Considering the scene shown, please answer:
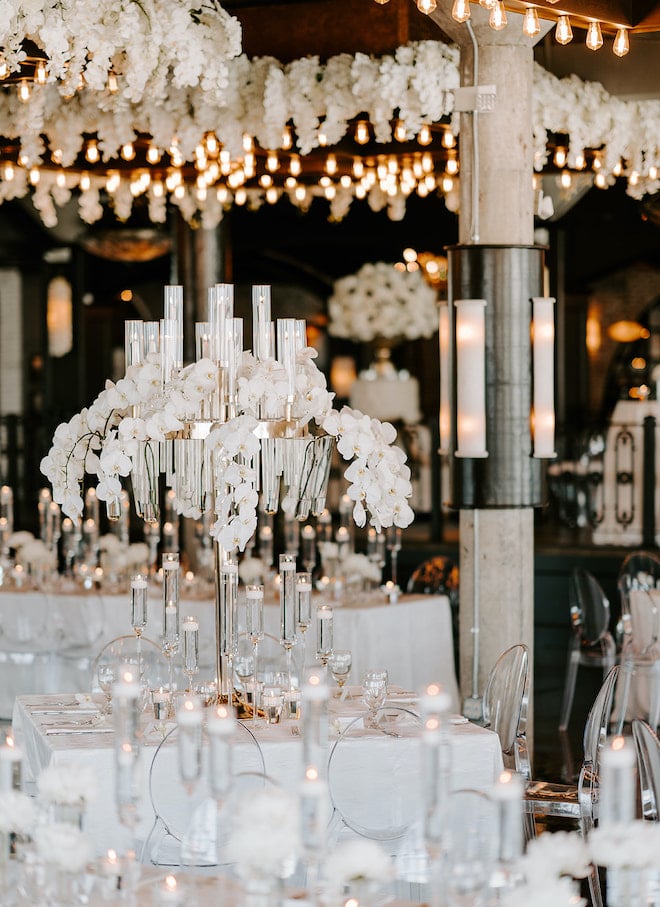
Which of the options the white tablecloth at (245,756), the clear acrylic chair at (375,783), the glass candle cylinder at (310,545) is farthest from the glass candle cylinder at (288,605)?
the glass candle cylinder at (310,545)

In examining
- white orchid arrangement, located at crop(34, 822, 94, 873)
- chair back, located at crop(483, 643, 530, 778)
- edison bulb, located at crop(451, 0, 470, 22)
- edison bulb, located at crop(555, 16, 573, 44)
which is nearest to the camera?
white orchid arrangement, located at crop(34, 822, 94, 873)

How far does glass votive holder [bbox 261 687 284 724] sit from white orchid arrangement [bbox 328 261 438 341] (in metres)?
9.35

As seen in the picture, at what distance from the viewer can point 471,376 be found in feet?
20.8

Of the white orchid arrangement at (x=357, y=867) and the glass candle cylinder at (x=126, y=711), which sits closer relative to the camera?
the white orchid arrangement at (x=357, y=867)

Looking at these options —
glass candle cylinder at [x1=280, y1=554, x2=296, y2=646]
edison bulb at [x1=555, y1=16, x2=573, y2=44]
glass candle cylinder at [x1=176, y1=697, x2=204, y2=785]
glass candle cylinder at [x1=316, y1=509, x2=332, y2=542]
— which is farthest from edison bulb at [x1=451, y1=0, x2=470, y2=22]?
glass candle cylinder at [x1=176, y1=697, x2=204, y2=785]

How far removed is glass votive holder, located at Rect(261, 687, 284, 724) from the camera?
445cm

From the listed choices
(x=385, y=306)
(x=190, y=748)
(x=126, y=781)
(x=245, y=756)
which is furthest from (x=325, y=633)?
(x=385, y=306)

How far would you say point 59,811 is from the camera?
280 centimetres

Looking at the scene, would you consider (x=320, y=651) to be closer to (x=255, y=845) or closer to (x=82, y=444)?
(x=82, y=444)

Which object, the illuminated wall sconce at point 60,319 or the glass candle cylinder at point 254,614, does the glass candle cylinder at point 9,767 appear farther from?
the illuminated wall sconce at point 60,319

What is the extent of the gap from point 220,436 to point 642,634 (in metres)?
3.88

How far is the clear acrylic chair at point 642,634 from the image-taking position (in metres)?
7.23

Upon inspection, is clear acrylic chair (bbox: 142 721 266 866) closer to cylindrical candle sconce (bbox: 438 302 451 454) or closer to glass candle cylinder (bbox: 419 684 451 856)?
glass candle cylinder (bbox: 419 684 451 856)

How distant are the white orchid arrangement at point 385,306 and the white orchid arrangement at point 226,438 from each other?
8873 mm
